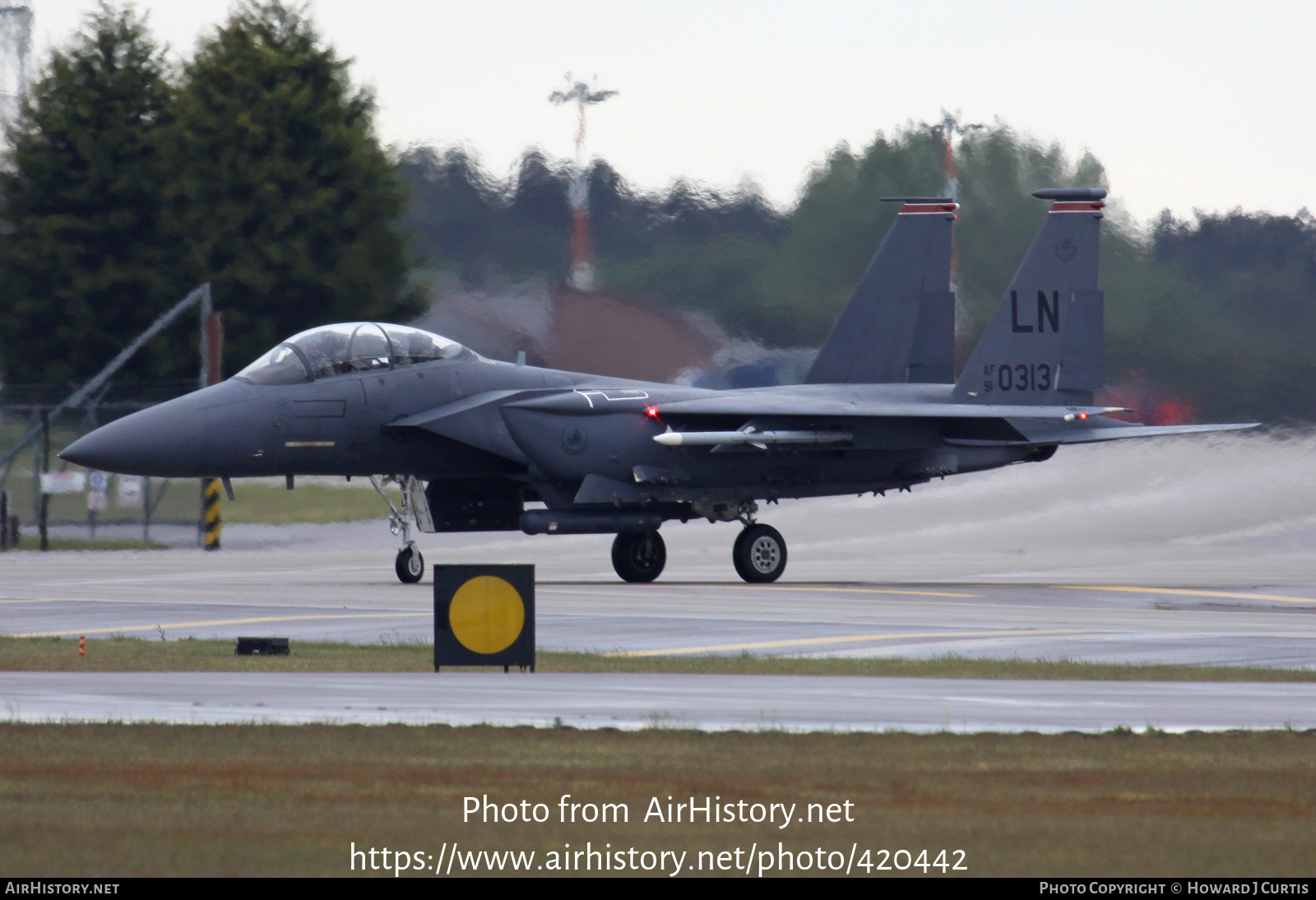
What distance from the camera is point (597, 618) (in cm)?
1808

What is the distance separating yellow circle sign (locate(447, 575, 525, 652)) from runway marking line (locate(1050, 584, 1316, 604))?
12.4m

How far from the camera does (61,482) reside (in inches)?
1318

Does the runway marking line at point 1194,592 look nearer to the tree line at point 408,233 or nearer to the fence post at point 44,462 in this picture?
the tree line at point 408,233

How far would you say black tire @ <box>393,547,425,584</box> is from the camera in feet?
79.0

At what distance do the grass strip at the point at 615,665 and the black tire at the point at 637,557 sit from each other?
9.96 m

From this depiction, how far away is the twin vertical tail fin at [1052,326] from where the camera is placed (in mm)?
25750

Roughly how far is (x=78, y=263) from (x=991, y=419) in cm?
2490

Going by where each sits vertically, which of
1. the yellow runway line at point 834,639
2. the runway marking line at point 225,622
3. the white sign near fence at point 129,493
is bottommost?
the yellow runway line at point 834,639

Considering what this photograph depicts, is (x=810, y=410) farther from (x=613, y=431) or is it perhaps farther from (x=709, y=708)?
(x=709, y=708)

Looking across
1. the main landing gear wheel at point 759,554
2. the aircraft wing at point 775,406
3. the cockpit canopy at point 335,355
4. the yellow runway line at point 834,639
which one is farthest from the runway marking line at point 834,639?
the cockpit canopy at point 335,355

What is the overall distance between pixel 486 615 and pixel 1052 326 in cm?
1465

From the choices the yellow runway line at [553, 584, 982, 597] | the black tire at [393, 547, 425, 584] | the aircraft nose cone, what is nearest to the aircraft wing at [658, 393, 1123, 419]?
the yellow runway line at [553, 584, 982, 597]

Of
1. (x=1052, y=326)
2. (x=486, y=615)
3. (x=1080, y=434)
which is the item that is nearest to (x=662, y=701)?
(x=486, y=615)

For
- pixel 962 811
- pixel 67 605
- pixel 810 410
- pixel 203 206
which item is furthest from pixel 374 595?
pixel 203 206
